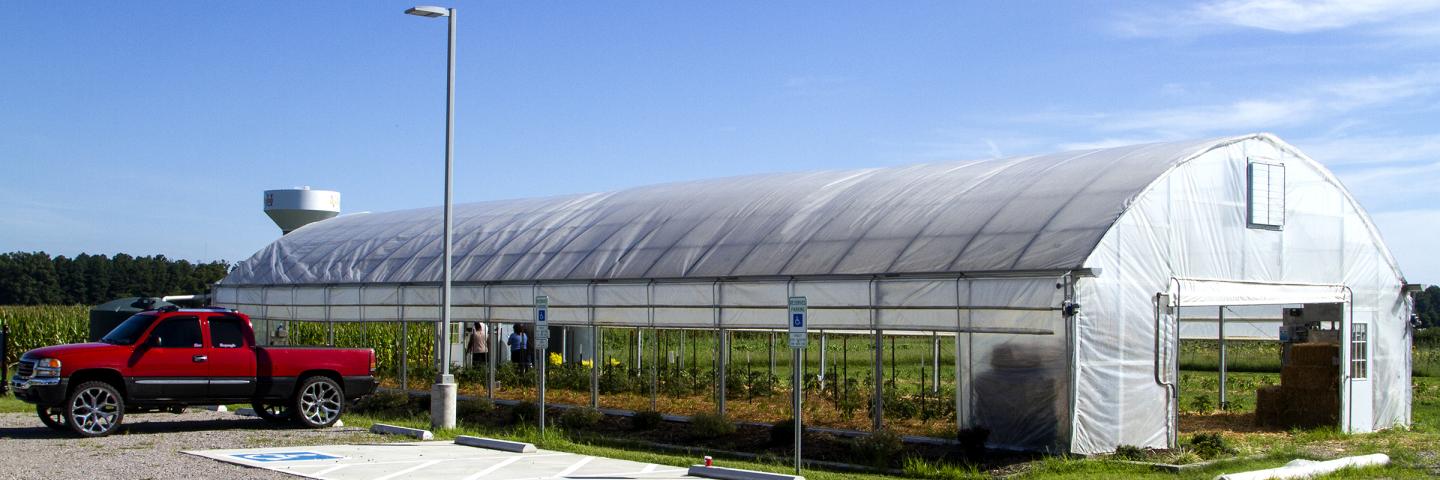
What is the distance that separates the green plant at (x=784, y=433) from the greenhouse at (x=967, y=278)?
122cm

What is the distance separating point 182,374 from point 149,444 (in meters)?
2.11

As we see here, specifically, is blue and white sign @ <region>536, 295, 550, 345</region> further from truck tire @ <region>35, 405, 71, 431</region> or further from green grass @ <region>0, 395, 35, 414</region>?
green grass @ <region>0, 395, 35, 414</region>

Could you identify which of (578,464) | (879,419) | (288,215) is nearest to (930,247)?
(879,419)

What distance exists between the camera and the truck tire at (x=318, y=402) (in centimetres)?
2188

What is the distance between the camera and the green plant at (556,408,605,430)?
22.1 metres

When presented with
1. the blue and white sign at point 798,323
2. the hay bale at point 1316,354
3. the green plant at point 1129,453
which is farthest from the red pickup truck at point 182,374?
the hay bale at point 1316,354

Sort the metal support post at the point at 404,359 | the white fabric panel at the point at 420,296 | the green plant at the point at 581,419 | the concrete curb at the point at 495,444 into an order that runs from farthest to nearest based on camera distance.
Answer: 1. the metal support post at the point at 404,359
2. the white fabric panel at the point at 420,296
3. the green plant at the point at 581,419
4. the concrete curb at the point at 495,444

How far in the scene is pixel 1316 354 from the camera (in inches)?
825

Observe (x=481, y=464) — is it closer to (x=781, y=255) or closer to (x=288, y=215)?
(x=781, y=255)

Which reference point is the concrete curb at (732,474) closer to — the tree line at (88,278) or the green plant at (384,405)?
the green plant at (384,405)

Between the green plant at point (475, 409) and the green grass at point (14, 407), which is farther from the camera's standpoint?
the green grass at point (14, 407)

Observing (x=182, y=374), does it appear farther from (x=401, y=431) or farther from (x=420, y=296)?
(x=420, y=296)

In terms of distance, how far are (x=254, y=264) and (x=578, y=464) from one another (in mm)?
18994

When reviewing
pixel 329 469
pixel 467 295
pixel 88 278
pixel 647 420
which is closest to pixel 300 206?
pixel 467 295
